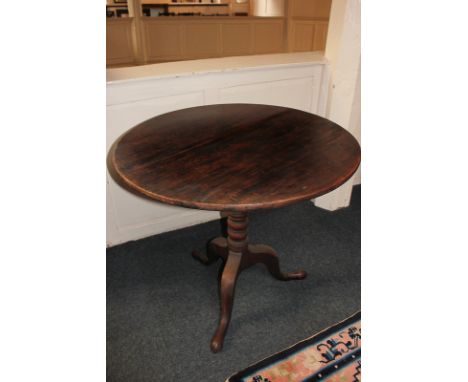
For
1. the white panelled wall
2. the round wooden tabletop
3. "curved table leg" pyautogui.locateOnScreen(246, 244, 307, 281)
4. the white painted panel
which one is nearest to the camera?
the round wooden tabletop

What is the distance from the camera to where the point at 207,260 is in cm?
192

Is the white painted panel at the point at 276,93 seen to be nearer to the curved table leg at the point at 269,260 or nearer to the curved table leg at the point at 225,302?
the curved table leg at the point at 269,260

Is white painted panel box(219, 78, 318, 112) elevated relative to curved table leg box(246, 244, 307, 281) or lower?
elevated

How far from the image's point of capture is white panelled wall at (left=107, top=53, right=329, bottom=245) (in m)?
1.79

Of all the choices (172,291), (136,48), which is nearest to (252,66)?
(172,291)

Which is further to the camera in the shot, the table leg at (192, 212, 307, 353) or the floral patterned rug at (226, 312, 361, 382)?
the table leg at (192, 212, 307, 353)

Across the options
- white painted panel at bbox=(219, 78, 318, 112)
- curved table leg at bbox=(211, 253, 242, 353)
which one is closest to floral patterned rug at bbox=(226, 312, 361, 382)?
curved table leg at bbox=(211, 253, 242, 353)

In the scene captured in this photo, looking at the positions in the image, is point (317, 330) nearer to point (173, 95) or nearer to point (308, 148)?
point (308, 148)

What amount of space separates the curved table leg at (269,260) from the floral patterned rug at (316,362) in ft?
1.12

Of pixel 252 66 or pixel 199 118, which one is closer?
pixel 199 118

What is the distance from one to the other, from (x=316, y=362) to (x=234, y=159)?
0.93 m

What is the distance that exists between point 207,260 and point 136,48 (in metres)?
5.88

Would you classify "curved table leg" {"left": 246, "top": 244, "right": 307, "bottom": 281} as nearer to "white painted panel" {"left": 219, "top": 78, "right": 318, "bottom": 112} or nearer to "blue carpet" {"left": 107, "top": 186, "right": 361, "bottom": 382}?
"blue carpet" {"left": 107, "top": 186, "right": 361, "bottom": 382}

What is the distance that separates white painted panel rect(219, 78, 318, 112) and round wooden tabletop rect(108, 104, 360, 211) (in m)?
0.48
